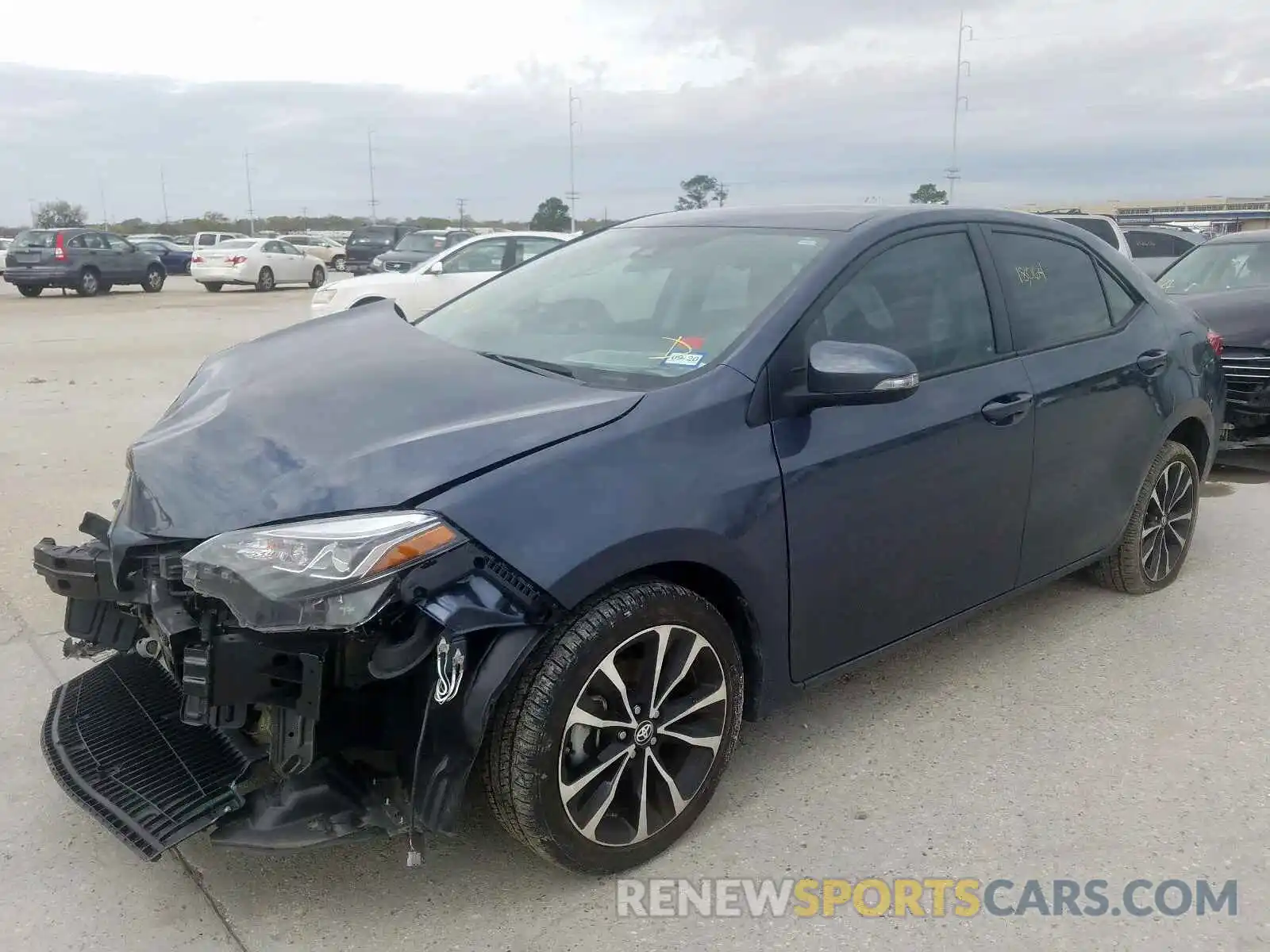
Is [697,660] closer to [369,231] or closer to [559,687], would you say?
[559,687]

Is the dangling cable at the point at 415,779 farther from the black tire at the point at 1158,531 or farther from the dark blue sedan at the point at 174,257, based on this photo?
the dark blue sedan at the point at 174,257

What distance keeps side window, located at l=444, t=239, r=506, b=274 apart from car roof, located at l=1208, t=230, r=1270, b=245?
26.4 feet

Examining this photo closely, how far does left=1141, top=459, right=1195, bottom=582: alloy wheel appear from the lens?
4.64m

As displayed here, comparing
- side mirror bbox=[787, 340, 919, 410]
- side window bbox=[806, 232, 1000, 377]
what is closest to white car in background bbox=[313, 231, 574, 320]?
side window bbox=[806, 232, 1000, 377]

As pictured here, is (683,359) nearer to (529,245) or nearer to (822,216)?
(822,216)

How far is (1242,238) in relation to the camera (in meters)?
8.57

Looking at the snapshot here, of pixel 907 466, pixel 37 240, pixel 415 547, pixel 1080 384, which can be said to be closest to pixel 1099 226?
pixel 1080 384

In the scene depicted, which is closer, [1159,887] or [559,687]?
[559,687]

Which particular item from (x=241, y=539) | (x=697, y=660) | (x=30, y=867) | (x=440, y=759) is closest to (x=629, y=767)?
(x=697, y=660)

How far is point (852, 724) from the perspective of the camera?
363cm

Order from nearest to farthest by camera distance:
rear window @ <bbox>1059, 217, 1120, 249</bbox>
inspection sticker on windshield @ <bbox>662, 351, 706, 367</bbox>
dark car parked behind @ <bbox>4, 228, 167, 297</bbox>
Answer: inspection sticker on windshield @ <bbox>662, 351, 706, 367</bbox>, rear window @ <bbox>1059, 217, 1120, 249</bbox>, dark car parked behind @ <bbox>4, 228, 167, 297</bbox>

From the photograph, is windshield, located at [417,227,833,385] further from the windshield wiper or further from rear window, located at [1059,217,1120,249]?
rear window, located at [1059,217,1120,249]

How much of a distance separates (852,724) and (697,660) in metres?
1.06

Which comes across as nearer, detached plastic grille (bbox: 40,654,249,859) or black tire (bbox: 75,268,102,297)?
detached plastic grille (bbox: 40,654,249,859)
